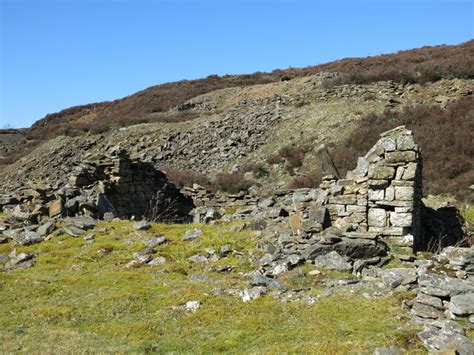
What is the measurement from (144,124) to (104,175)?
69.8 ft

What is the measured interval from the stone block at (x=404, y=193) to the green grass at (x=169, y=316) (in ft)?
10.6

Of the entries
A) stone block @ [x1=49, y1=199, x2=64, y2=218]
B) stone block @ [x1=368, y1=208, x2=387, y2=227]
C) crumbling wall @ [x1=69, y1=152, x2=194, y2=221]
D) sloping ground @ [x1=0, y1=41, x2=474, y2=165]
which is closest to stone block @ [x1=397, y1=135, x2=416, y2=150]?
stone block @ [x1=368, y1=208, x2=387, y2=227]

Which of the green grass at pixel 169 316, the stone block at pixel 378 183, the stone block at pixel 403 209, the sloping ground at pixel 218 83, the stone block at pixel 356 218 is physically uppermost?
the sloping ground at pixel 218 83

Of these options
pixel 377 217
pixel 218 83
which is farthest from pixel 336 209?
pixel 218 83

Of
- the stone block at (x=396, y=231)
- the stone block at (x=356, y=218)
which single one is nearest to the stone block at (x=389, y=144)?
the stone block at (x=356, y=218)

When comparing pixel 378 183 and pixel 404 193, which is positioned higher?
pixel 378 183

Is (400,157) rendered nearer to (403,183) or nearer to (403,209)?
(403,183)

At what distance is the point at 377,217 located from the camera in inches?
475

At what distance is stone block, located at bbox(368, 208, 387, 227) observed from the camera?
12.0 meters

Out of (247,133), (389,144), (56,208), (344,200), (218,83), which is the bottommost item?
(56,208)

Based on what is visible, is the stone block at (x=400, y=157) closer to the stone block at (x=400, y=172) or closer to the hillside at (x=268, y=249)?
the hillside at (x=268, y=249)

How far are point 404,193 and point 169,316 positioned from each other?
673 centimetres

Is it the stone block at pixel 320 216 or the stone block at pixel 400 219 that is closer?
the stone block at pixel 400 219

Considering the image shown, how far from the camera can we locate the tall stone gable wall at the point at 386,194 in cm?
1176
